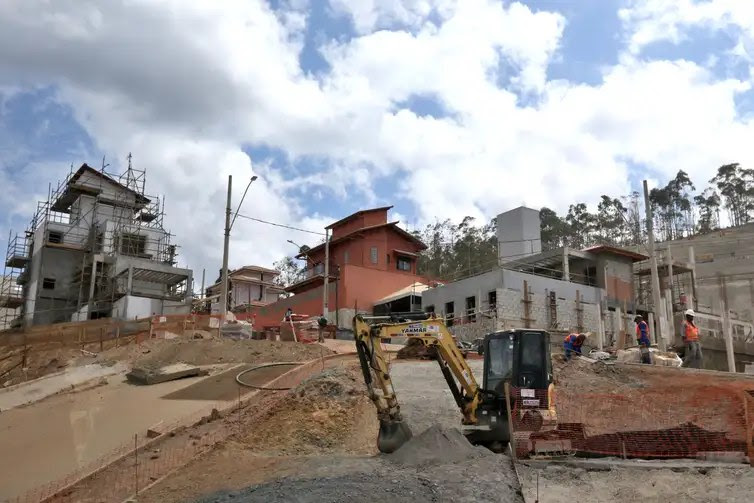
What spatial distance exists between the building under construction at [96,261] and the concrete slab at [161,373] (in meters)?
25.2

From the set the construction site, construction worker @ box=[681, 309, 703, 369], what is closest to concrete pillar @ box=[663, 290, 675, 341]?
the construction site

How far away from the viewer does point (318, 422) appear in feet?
48.9

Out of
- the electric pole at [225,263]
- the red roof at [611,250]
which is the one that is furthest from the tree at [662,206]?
the electric pole at [225,263]

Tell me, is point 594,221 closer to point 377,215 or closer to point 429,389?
point 377,215

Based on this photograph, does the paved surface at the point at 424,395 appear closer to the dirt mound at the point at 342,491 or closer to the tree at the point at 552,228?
the dirt mound at the point at 342,491

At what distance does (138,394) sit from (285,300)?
32.8m

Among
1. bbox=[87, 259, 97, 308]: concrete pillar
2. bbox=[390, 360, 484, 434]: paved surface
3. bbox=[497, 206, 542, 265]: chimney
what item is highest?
bbox=[497, 206, 542, 265]: chimney

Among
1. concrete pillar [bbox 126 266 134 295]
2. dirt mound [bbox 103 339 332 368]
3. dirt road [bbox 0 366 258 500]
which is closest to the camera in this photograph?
dirt road [bbox 0 366 258 500]

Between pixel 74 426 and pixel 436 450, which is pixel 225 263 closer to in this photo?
pixel 74 426

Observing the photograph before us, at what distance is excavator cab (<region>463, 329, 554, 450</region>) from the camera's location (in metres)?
12.3

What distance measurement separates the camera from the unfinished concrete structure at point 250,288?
67.4 metres

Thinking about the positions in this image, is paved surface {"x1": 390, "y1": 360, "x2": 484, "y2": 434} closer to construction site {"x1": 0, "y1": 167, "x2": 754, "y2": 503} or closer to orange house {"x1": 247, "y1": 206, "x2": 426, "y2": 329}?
construction site {"x1": 0, "y1": 167, "x2": 754, "y2": 503}

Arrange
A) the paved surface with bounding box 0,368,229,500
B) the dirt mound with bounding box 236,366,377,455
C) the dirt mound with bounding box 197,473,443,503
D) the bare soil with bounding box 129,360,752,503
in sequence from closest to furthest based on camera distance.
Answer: the dirt mound with bounding box 197,473,443,503 → the bare soil with bounding box 129,360,752,503 → the dirt mound with bounding box 236,366,377,455 → the paved surface with bounding box 0,368,229,500

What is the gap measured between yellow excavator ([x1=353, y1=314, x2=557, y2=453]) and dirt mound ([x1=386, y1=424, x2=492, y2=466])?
39 centimetres
